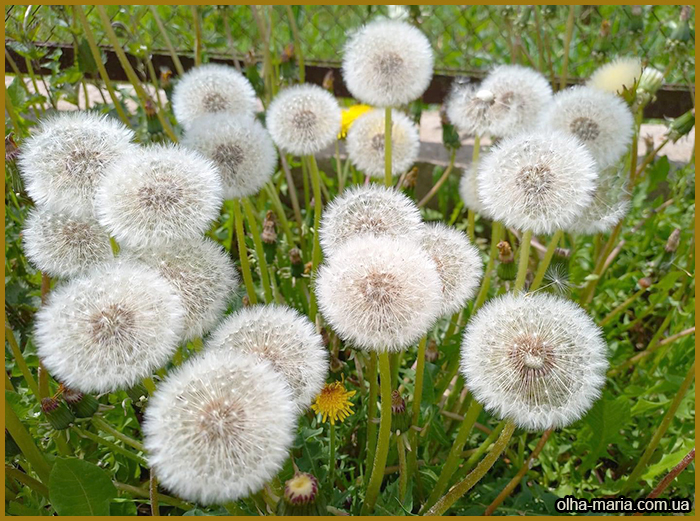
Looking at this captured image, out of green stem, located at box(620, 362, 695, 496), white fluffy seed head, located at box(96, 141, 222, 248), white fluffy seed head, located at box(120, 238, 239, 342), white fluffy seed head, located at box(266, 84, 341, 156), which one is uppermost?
white fluffy seed head, located at box(96, 141, 222, 248)

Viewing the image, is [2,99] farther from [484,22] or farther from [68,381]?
[484,22]

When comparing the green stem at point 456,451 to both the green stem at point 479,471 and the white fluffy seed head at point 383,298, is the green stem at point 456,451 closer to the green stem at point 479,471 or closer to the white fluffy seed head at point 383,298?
the green stem at point 479,471

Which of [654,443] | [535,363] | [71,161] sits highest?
[71,161]

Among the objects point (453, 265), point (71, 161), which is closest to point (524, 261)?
point (453, 265)

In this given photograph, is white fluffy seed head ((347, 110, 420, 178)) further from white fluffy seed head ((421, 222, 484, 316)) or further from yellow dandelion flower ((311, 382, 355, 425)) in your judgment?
yellow dandelion flower ((311, 382, 355, 425))

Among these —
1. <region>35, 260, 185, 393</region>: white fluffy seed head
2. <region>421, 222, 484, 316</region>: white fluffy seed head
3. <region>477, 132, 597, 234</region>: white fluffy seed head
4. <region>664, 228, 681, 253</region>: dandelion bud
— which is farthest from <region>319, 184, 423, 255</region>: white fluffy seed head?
<region>664, 228, 681, 253</region>: dandelion bud

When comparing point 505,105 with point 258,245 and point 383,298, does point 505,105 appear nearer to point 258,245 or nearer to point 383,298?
point 258,245

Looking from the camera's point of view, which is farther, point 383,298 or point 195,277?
point 195,277
